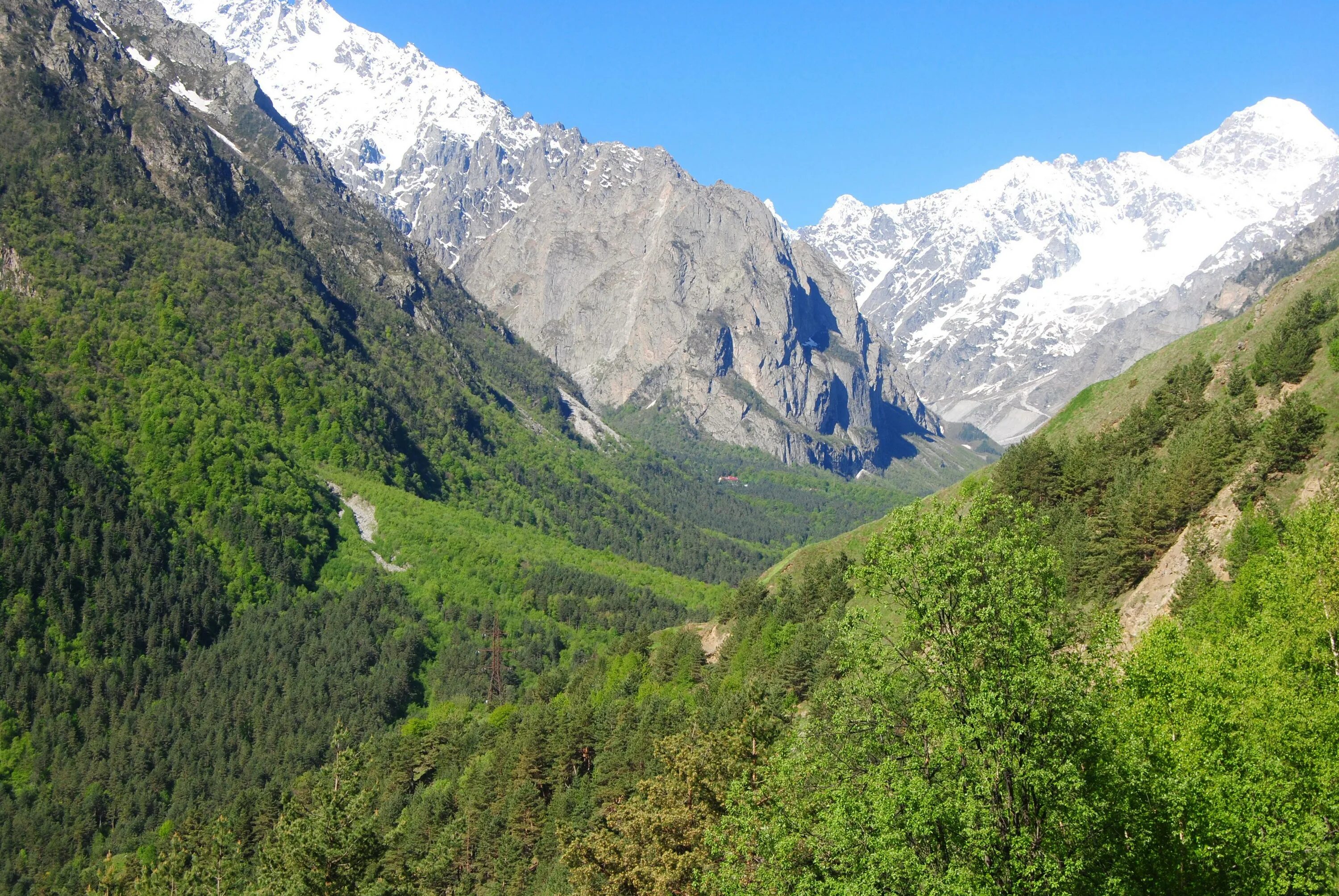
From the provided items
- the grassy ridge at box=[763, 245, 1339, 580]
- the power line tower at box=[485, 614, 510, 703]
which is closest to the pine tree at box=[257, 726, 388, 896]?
the grassy ridge at box=[763, 245, 1339, 580]

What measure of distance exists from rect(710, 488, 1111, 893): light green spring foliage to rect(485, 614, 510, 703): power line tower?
453ft

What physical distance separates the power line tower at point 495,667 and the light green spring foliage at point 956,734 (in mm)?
138154

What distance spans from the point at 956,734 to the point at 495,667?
154 m

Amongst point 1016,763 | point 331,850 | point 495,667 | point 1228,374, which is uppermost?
point 1228,374

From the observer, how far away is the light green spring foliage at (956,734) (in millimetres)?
23203

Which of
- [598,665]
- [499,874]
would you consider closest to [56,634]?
[598,665]

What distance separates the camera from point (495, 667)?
168m

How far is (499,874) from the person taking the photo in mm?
70750

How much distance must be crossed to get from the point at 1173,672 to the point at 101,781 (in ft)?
554

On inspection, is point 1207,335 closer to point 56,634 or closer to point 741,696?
point 741,696

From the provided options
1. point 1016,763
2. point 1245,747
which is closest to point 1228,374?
point 1245,747

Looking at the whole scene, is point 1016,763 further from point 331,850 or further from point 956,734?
point 331,850

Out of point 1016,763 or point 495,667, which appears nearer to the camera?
point 1016,763

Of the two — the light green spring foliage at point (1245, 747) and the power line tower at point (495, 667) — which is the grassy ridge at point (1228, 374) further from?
the power line tower at point (495, 667)
